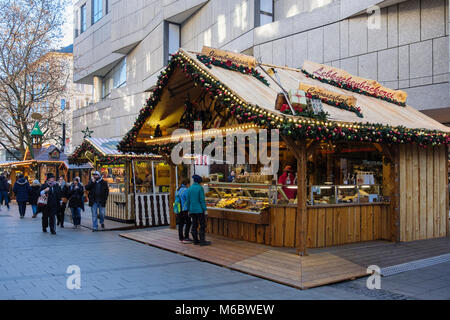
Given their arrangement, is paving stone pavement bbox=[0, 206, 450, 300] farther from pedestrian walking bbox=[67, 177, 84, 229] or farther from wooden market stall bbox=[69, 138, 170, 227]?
wooden market stall bbox=[69, 138, 170, 227]

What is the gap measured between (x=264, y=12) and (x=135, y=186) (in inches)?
482

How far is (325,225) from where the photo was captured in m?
9.69

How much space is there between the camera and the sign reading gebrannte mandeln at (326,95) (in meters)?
9.66

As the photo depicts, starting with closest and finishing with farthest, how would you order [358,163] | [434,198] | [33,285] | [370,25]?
[33,285] < [434,198] < [358,163] < [370,25]

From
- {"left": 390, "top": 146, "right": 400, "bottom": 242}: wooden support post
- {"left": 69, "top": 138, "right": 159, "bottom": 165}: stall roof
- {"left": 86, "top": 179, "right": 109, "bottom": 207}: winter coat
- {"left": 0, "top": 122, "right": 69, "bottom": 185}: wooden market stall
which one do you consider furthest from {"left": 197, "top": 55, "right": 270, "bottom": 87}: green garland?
{"left": 0, "top": 122, "right": 69, "bottom": 185}: wooden market stall

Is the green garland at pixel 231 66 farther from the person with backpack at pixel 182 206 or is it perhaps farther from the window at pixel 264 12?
the window at pixel 264 12

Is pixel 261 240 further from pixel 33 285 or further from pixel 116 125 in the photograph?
pixel 116 125

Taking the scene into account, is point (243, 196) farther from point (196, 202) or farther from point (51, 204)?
point (51, 204)

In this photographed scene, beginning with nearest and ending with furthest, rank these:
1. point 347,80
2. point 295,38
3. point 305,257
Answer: point 305,257 < point 347,80 < point 295,38

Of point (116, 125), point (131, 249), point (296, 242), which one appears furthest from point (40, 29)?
point (296, 242)

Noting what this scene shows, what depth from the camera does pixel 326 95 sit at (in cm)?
1006

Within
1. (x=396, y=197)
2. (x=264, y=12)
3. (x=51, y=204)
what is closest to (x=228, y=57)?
(x=396, y=197)

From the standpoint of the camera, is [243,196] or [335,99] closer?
[335,99]
